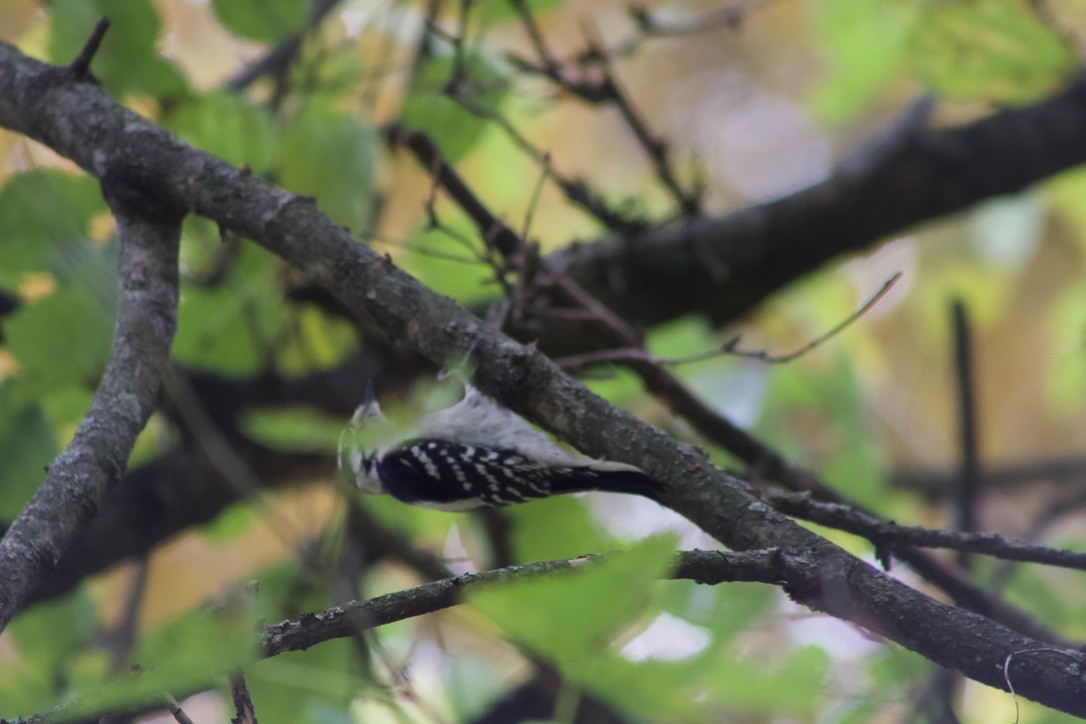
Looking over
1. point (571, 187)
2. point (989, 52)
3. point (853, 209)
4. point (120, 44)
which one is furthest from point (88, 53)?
point (853, 209)

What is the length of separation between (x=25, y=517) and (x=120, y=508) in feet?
4.91

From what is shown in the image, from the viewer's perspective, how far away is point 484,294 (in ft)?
8.14

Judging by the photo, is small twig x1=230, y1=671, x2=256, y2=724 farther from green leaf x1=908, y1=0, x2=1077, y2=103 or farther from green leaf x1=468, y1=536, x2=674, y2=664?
green leaf x1=908, y1=0, x2=1077, y2=103

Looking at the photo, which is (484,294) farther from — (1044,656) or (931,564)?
(1044,656)

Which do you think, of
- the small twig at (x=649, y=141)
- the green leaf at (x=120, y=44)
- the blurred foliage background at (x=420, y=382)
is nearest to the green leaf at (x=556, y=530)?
the blurred foliage background at (x=420, y=382)

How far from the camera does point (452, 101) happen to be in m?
2.16

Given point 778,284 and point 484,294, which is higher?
point 778,284

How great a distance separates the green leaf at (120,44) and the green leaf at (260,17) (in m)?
0.27

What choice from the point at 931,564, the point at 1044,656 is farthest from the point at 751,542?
the point at 931,564

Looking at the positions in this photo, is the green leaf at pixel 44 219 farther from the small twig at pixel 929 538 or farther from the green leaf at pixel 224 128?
the small twig at pixel 929 538

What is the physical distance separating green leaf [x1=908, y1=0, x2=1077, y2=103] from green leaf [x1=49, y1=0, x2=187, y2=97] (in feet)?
5.55

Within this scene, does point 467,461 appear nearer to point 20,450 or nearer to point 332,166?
point 332,166

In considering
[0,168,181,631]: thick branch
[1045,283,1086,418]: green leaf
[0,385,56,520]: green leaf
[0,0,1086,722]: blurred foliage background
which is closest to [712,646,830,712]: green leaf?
[0,0,1086,722]: blurred foliage background

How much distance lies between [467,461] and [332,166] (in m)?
0.70
